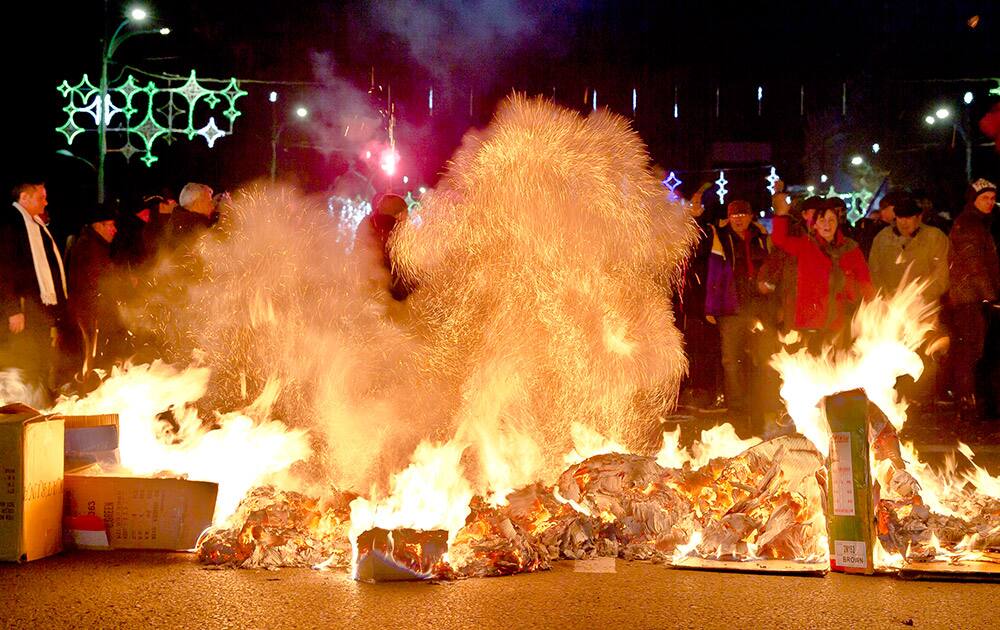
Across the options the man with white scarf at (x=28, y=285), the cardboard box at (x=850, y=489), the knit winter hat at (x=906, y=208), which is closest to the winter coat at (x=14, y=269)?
the man with white scarf at (x=28, y=285)

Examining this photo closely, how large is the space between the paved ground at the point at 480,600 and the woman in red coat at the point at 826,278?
461 cm

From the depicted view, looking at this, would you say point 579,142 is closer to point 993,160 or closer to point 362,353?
point 362,353

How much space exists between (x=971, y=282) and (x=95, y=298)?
833 cm

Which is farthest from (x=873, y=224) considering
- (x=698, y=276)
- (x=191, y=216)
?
(x=191, y=216)

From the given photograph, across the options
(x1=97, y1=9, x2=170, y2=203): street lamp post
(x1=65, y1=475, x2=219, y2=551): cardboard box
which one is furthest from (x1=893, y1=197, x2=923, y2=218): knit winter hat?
(x1=97, y1=9, x2=170, y2=203): street lamp post

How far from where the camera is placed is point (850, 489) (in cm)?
545

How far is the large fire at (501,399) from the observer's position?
570cm

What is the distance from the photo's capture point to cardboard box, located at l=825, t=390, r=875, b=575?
211 inches

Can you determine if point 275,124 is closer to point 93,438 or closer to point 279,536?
point 93,438

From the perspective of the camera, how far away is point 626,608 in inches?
185

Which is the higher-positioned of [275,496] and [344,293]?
[344,293]

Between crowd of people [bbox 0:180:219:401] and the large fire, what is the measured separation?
1.42 m

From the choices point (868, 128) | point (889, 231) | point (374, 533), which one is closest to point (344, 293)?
point (374, 533)

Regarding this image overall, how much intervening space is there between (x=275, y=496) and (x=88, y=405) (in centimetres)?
233
